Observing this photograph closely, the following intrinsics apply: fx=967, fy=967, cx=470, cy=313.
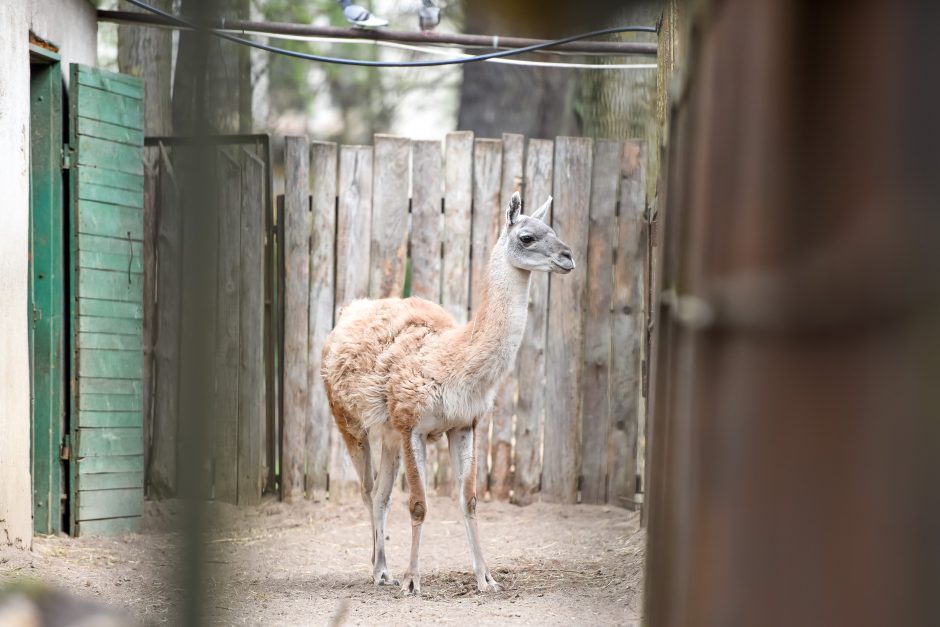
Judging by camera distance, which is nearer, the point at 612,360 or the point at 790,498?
the point at 790,498

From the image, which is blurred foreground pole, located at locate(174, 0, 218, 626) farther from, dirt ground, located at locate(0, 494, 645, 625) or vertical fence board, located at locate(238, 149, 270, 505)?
vertical fence board, located at locate(238, 149, 270, 505)

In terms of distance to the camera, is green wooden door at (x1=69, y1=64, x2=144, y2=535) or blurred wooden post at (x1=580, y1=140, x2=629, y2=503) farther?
blurred wooden post at (x1=580, y1=140, x2=629, y2=503)

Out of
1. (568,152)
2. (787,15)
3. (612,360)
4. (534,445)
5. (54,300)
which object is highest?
(568,152)

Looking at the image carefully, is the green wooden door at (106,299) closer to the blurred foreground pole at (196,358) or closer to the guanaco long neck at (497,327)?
the guanaco long neck at (497,327)

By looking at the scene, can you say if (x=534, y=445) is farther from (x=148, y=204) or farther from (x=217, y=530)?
(x=217, y=530)

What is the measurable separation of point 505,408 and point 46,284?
3.37 meters

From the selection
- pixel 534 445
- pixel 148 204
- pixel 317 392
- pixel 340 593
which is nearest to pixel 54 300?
pixel 148 204

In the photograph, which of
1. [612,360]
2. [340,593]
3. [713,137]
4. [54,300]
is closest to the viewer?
[713,137]

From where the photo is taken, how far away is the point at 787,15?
1.09 meters

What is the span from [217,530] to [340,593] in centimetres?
435

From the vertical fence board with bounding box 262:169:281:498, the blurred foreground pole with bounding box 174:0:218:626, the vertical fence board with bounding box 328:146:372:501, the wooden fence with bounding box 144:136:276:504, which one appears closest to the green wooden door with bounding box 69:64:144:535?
the wooden fence with bounding box 144:136:276:504

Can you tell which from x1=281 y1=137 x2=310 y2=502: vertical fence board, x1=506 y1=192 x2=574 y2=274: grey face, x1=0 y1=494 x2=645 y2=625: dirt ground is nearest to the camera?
x1=0 y1=494 x2=645 y2=625: dirt ground

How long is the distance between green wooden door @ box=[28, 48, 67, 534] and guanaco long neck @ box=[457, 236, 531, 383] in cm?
276

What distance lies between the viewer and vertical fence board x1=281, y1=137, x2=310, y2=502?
7.54 metres
